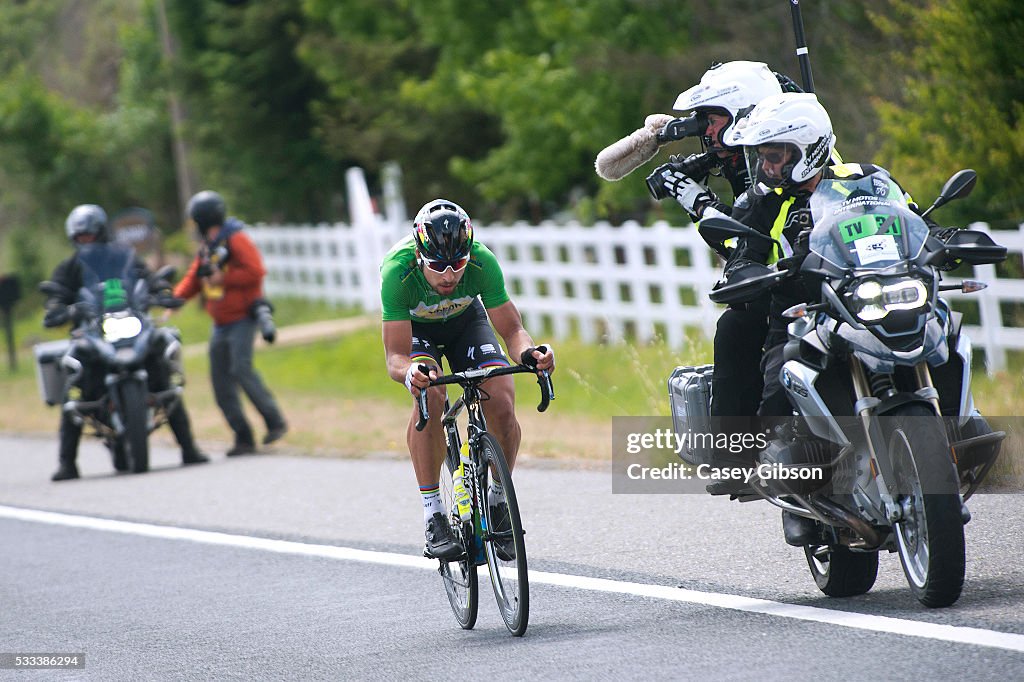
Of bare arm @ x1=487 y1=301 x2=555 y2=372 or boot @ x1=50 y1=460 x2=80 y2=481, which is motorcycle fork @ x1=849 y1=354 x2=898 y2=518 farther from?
boot @ x1=50 y1=460 x2=80 y2=481

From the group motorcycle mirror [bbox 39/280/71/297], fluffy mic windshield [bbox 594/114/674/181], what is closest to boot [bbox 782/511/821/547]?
fluffy mic windshield [bbox 594/114/674/181]

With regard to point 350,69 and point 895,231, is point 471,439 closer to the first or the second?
point 895,231

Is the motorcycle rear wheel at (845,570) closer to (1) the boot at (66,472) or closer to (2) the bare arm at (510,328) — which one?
(2) the bare arm at (510,328)

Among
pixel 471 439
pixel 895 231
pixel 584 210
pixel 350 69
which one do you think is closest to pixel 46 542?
pixel 471 439

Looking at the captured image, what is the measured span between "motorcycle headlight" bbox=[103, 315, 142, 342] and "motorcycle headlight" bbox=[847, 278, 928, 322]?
953 cm

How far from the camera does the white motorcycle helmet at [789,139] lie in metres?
6.80

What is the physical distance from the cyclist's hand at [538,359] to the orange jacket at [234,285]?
8.37 m

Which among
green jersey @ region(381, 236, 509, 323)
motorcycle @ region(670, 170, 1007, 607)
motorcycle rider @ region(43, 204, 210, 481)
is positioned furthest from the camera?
motorcycle rider @ region(43, 204, 210, 481)

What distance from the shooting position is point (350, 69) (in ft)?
101

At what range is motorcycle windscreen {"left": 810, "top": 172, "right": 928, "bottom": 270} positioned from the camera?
642 cm

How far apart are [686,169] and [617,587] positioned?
1.94 m

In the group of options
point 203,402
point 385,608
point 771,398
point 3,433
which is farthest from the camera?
point 203,402

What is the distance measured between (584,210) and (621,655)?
750 inches

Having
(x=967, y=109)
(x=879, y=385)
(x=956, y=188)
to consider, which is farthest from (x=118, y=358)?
(x=879, y=385)
